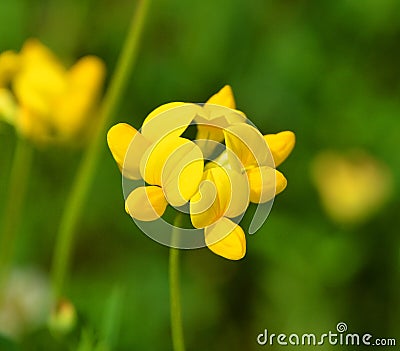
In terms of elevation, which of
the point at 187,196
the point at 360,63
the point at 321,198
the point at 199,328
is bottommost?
the point at 199,328

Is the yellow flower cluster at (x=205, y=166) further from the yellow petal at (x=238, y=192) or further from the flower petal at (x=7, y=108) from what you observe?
the flower petal at (x=7, y=108)

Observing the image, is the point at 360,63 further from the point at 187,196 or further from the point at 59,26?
the point at 187,196

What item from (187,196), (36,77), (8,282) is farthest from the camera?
(8,282)

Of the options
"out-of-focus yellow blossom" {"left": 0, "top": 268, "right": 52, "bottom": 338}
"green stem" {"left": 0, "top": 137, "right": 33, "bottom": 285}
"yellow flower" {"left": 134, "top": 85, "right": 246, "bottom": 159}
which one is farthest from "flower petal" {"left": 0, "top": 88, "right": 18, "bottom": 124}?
"yellow flower" {"left": 134, "top": 85, "right": 246, "bottom": 159}

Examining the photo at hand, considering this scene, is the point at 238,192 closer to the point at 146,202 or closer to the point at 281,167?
the point at 146,202

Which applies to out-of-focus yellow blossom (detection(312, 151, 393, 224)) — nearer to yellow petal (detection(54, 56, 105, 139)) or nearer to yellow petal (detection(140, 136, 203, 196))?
yellow petal (detection(54, 56, 105, 139))

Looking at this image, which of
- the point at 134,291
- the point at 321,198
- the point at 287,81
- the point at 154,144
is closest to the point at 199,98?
the point at 287,81

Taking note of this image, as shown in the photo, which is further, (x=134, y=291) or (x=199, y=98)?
(x=199, y=98)
